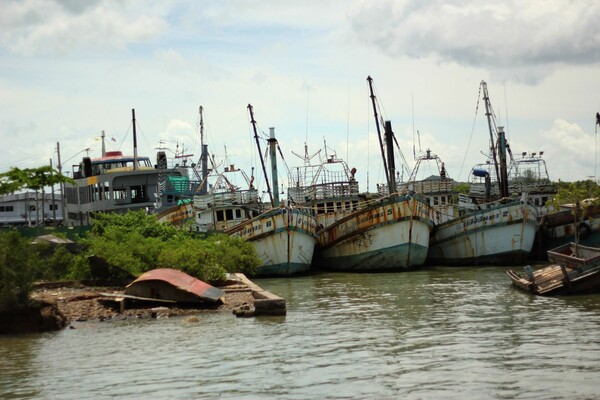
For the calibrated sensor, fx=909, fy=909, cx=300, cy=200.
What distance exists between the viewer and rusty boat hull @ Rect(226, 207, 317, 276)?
4162 cm

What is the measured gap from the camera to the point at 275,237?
1644 inches

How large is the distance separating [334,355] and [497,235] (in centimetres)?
2893

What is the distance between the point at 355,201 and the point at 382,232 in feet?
16.6

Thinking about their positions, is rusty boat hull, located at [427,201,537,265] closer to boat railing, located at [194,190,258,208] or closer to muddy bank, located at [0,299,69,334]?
boat railing, located at [194,190,258,208]

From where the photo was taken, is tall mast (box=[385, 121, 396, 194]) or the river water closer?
the river water

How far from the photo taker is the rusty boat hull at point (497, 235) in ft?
146

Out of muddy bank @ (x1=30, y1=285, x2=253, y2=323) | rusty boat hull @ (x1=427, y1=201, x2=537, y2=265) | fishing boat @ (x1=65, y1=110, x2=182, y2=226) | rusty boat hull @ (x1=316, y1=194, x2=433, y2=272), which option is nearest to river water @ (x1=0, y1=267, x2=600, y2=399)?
muddy bank @ (x1=30, y1=285, x2=253, y2=323)

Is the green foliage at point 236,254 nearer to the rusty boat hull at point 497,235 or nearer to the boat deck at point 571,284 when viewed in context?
the rusty boat hull at point 497,235

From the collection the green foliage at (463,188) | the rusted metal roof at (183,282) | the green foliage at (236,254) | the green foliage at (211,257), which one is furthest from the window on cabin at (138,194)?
the rusted metal roof at (183,282)

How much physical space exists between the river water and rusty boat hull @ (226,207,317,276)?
15.3m

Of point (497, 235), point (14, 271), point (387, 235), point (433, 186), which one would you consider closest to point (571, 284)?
point (14, 271)

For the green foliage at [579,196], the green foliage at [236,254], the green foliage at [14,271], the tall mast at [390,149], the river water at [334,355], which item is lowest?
the river water at [334,355]

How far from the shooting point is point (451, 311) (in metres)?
24.4

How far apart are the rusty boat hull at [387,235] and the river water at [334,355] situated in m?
16.2
